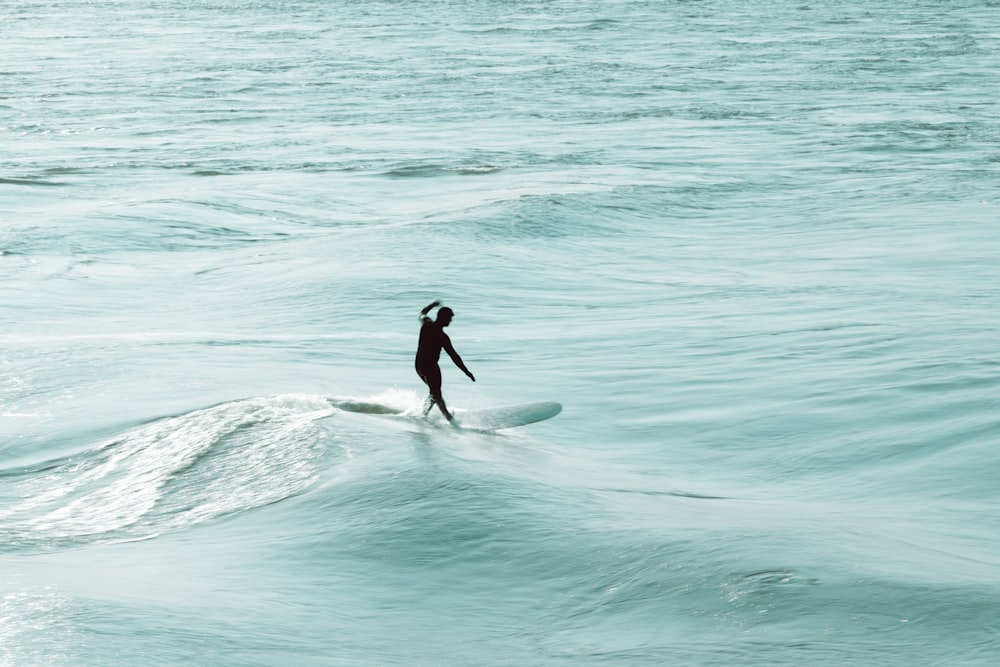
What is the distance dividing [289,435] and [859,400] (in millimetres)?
5992

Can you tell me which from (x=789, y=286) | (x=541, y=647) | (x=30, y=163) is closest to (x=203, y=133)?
(x=30, y=163)

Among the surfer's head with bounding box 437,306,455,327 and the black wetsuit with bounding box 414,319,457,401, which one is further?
the black wetsuit with bounding box 414,319,457,401

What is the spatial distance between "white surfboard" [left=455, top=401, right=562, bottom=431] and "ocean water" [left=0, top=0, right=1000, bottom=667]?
0.23m

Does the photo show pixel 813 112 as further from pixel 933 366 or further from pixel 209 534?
pixel 209 534

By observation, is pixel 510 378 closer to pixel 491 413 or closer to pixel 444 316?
pixel 491 413

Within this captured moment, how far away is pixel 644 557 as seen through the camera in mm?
9984

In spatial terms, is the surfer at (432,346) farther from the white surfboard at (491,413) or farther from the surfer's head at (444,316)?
the white surfboard at (491,413)

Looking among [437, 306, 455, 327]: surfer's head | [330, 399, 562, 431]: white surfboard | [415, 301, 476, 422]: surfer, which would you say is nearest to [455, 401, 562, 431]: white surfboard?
[330, 399, 562, 431]: white surfboard

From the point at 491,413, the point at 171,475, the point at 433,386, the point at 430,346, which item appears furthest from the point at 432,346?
the point at 171,475

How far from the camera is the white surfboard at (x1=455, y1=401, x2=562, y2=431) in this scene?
42.8ft

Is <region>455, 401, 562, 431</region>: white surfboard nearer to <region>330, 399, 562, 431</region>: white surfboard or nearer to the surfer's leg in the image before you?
<region>330, 399, 562, 431</region>: white surfboard

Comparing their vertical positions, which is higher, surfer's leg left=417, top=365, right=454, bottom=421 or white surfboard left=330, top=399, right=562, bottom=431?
surfer's leg left=417, top=365, right=454, bottom=421

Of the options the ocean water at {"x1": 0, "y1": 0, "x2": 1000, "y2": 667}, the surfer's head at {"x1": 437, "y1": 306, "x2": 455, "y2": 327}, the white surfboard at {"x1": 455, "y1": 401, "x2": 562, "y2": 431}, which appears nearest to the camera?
the ocean water at {"x1": 0, "y1": 0, "x2": 1000, "y2": 667}

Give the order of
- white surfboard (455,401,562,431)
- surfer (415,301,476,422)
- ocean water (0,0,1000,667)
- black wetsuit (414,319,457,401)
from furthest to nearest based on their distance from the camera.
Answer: white surfboard (455,401,562,431) < black wetsuit (414,319,457,401) < surfer (415,301,476,422) < ocean water (0,0,1000,667)
